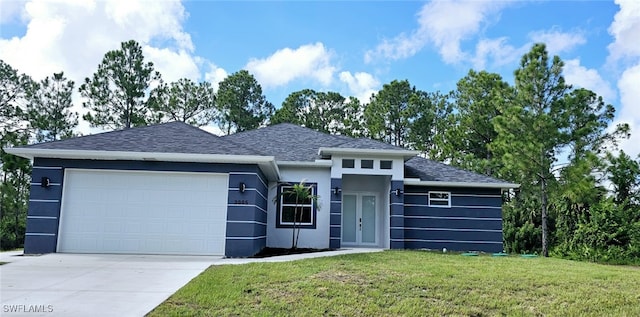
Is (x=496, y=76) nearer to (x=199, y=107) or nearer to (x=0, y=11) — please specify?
(x=199, y=107)

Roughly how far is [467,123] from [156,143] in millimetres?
17243

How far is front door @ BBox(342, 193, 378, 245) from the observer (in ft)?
51.6

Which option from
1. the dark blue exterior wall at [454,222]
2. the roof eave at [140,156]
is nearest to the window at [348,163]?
the dark blue exterior wall at [454,222]

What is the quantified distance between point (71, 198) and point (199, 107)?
53.5ft

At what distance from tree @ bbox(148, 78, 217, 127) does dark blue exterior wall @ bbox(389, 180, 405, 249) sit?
15980 millimetres

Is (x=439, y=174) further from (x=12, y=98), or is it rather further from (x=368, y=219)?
(x=12, y=98)

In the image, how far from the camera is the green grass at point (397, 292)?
5.96 metres

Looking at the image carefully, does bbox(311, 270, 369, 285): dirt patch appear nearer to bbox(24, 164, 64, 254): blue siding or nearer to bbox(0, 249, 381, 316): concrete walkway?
bbox(0, 249, 381, 316): concrete walkway

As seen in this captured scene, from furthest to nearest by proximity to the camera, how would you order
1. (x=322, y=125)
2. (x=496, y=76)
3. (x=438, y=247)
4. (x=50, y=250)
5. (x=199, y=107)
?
(x=322, y=125)
(x=199, y=107)
(x=496, y=76)
(x=438, y=247)
(x=50, y=250)

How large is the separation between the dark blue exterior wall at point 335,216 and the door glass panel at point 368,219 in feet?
5.51

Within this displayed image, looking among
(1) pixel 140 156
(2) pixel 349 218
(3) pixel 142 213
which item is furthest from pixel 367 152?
(3) pixel 142 213

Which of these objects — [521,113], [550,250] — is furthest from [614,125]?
[550,250]

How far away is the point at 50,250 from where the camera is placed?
11039 mm

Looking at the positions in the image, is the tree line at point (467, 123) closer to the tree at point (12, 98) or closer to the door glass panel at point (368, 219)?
the tree at point (12, 98)
